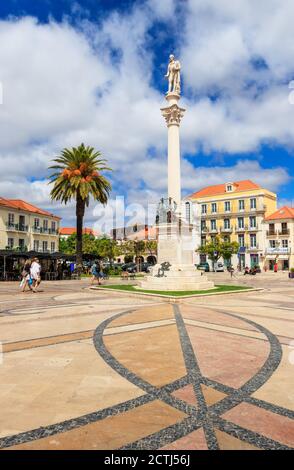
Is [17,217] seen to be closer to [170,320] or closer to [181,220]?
[181,220]

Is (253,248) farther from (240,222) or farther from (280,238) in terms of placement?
(240,222)

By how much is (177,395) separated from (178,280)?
509 inches

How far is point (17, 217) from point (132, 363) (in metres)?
48.3

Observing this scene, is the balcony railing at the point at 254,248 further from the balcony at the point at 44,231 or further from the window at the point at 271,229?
the balcony at the point at 44,231

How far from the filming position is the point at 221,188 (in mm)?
67312

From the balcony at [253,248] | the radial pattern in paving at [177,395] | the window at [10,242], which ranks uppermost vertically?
the window at [10,242]

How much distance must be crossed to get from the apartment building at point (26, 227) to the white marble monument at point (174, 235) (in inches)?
1266

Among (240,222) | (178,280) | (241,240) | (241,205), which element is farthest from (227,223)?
(178,280)

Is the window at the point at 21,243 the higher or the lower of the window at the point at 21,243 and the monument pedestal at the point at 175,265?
the higher

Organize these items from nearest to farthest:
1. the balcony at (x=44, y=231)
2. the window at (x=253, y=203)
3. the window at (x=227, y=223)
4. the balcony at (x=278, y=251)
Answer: the balcony at (x=44, y=231)
the balcony at (x=278, y=251)
the window at (x=253, y=203)
the window at (x=227, y=223)

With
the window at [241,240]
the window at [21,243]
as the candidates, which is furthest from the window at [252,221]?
the window at [21,243]

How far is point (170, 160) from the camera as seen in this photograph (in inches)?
769

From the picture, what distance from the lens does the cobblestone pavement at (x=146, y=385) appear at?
3299mm

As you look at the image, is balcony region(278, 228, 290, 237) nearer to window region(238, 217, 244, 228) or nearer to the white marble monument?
window region(238, 217, 244, 228)
